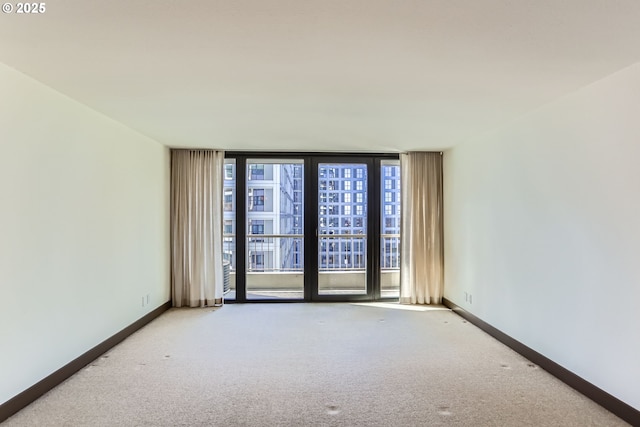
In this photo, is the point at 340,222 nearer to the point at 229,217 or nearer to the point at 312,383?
the point at 229,217

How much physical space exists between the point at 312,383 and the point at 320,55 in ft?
7.80

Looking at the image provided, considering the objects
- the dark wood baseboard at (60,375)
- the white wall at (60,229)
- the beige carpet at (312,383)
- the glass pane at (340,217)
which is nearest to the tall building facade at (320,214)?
the glass pane at (340,217)

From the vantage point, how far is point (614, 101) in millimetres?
2383

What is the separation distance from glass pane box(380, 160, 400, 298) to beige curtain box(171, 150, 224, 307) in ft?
8.36

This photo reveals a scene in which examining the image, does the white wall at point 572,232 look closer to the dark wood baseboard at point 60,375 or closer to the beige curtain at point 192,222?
the beige curtain at point 192,222

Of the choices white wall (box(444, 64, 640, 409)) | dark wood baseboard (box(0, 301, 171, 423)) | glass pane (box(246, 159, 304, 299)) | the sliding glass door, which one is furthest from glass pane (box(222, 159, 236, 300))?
white wall (box(444, 64, 640, 409))

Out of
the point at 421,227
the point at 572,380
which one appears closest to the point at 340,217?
the point at 421,227

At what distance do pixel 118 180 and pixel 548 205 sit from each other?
4.12m

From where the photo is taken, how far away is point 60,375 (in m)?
2.79

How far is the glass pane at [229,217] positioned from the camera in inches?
209

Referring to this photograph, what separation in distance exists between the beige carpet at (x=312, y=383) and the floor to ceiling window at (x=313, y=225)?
130 cm

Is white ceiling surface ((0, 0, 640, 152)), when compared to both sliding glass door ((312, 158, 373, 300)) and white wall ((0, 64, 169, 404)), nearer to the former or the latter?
white wall ((0, 64, 169, 404))

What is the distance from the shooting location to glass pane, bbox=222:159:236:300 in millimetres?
A: 5309

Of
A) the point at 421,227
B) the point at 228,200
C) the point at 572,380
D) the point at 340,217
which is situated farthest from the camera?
the point at 340,217
